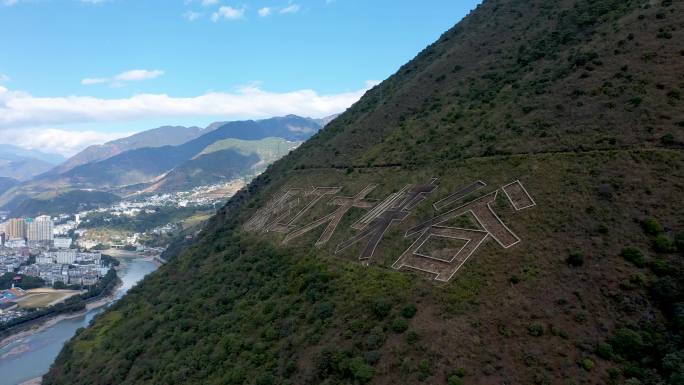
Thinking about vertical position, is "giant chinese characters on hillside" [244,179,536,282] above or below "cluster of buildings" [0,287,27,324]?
above

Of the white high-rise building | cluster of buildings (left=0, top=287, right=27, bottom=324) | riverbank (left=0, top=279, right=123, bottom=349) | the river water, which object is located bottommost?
the river water

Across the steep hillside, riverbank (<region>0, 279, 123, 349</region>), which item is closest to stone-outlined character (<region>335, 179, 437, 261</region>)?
the steep hillside

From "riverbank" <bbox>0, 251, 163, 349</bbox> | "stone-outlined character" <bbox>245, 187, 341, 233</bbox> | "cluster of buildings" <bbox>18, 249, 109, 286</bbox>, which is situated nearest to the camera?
"stone-outlined character" <bbox>245, 187, 341, 233</bbox>

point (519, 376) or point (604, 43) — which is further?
point (604, 43)

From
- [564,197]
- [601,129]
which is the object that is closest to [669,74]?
[601,129]

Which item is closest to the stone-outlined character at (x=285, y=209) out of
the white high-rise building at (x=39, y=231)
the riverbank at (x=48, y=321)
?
the riverbank at (x=48, y=321)

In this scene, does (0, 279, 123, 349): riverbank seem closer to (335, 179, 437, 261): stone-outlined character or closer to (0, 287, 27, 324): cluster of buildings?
(0, 287, 27, 324): cluster of buildings

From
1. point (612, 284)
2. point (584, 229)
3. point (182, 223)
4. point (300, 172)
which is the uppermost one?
point (300, 172)

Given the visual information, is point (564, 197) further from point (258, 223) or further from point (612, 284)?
point (258, 223)
